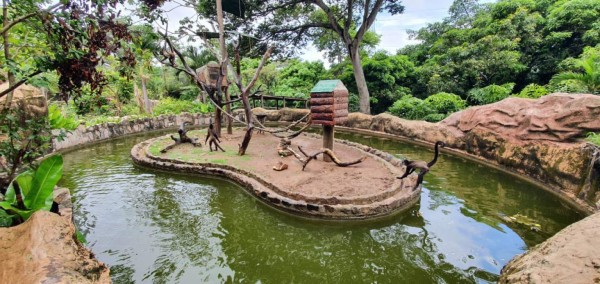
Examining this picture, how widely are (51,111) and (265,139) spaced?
274 inches

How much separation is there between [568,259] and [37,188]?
5332mm

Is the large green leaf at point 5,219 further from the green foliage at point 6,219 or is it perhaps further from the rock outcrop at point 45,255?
the rock outcrop at point 45,255

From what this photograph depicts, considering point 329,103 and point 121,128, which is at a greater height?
point 329,103

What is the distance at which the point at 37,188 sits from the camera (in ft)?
11.0

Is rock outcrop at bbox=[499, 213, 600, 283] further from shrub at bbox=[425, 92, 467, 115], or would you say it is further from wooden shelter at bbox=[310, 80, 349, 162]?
shrub at bbox=[425, 92, 467, 115]

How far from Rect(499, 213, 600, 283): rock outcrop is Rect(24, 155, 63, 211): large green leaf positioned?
4.88m

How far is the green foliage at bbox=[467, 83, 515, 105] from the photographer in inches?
497

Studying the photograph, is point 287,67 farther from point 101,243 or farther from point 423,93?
point 101,243

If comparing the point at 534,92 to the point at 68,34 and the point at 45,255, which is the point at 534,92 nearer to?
the point at 68,34

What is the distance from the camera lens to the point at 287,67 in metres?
21.7

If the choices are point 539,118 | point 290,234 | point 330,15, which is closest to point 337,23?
point 330,15

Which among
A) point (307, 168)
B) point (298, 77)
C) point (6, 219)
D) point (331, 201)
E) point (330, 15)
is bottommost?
point (331, 201)

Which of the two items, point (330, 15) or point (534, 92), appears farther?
point (330, 15)

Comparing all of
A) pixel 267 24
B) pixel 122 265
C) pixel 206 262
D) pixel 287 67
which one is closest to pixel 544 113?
pixel 206 262
